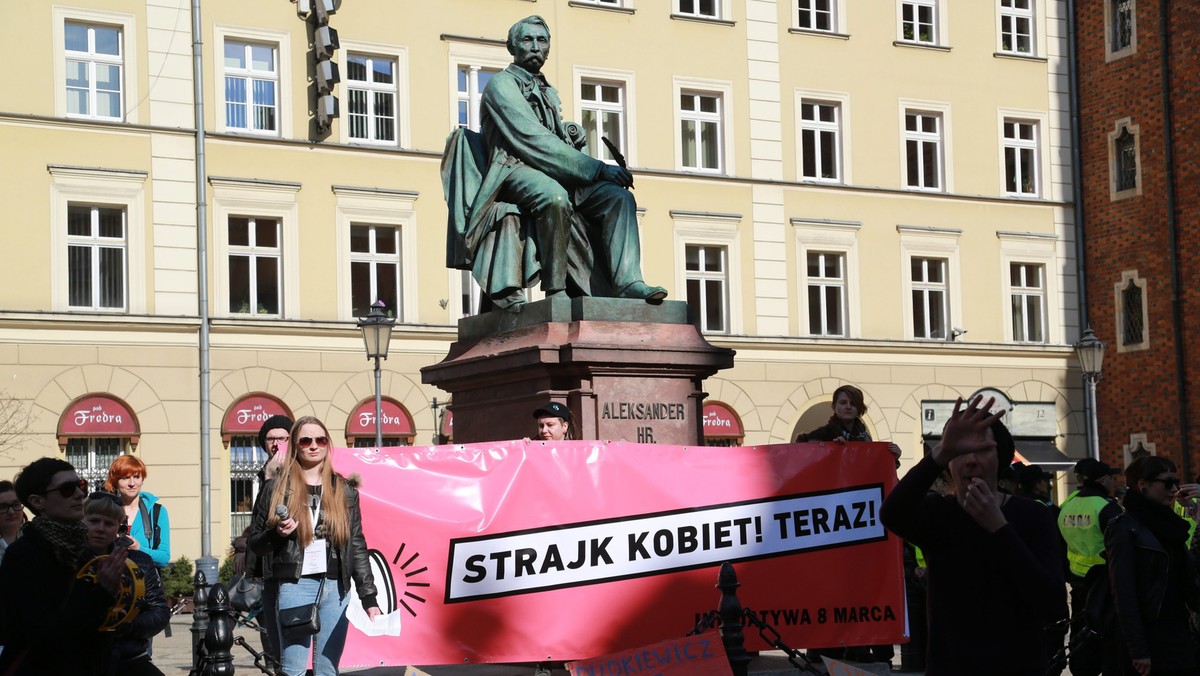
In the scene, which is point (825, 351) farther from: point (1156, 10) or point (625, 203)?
point (625, 203)

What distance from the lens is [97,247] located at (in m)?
29.9

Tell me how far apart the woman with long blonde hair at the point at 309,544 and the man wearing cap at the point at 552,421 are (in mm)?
2021

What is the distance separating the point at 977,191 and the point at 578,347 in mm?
28674

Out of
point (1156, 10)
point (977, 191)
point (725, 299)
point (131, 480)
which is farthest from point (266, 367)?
point (131, 480)

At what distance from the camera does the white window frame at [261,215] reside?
101ft

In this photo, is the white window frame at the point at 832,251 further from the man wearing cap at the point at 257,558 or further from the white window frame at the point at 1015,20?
the man wearing cap at the point at 257,558

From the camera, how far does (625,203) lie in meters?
11.4

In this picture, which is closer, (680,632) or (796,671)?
(680,632)

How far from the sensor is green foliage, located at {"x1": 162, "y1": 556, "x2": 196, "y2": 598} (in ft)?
88.5

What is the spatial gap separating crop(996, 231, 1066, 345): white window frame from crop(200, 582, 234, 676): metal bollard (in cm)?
3191

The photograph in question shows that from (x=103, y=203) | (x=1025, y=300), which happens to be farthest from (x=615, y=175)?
(x=1025, y=300)

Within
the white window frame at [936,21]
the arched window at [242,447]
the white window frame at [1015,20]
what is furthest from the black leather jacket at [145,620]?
the white window frame at [1015,20]

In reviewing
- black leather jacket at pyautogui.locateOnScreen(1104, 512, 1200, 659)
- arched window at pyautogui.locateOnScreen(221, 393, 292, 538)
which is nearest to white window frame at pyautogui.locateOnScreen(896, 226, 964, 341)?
arched window at pyautogui.locateOnScreen(221, 393, 292, 538)

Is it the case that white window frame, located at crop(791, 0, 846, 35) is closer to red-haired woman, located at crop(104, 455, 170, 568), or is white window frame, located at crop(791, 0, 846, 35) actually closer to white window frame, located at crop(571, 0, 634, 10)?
white window frame, located at crop(571, 0, 634, 10)
